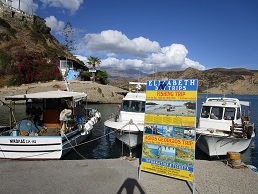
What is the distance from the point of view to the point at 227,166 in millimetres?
9492

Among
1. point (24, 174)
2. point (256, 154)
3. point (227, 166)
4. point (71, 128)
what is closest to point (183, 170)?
point (227, 166)

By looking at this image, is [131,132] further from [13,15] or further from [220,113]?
[13,15]

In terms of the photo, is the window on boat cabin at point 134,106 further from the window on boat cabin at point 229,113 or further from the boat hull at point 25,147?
the boat hull at point 25,147

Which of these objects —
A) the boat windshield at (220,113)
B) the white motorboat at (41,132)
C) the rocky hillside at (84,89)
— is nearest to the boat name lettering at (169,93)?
the white motorboat at (41,132)

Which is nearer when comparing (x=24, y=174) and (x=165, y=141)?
(x=165, y=141)

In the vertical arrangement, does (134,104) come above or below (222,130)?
above

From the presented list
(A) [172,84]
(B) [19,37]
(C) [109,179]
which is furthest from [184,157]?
(B) [19,37]

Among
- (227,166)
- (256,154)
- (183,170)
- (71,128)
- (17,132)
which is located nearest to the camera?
(183,170)

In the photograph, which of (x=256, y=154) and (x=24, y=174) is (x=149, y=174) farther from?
(x=256, y=154)

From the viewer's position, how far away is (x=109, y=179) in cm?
795

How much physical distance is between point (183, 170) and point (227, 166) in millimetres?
3244

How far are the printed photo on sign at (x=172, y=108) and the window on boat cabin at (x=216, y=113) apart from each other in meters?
8.55

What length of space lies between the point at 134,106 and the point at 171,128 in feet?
26.4

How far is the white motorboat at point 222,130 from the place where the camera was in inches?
513
